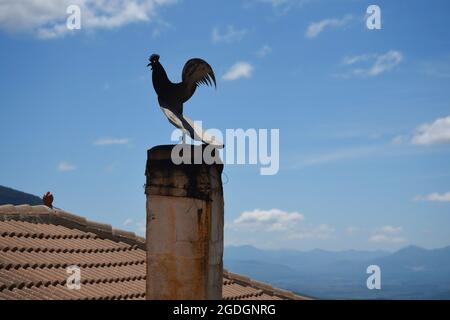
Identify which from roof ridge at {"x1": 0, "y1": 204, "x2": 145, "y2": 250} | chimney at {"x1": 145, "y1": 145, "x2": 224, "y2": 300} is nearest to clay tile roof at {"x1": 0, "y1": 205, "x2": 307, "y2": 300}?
roof ridge at {"x1": 0, "y1": 204, "x2": 145, "y2": 250}

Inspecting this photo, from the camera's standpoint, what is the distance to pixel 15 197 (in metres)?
47.3

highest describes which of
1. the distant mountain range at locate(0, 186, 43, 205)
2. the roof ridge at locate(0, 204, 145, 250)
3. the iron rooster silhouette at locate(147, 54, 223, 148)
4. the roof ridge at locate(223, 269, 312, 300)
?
the distant mountain range at locate(0, 186, 43, 205)

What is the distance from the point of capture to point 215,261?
328 inches

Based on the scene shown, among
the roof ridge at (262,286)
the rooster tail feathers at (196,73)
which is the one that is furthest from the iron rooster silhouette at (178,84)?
the roof ridge at (262,286)

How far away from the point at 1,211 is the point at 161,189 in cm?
589

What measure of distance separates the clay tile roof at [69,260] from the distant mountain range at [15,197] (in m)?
32.2

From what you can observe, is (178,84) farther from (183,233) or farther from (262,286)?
(262,286)

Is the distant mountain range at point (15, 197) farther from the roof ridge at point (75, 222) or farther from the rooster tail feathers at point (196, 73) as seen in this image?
the rooster tail feathers at point (196, 73)

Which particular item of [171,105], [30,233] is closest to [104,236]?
[30,233]

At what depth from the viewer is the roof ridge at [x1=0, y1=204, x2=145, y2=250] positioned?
13.6 m

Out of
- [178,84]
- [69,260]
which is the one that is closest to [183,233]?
[178,84]

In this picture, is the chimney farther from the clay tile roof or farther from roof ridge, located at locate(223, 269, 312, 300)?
roof ridge, located at locate(223, 269, 312, 300)

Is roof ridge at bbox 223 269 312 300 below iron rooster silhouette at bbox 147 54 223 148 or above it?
below
